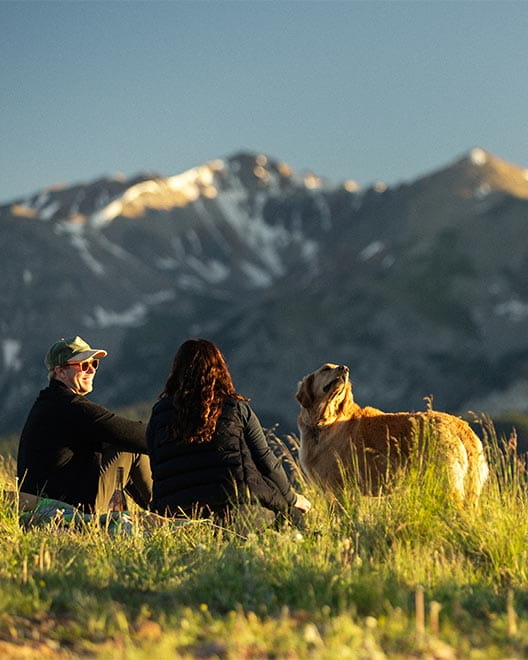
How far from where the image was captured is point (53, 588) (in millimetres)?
5688

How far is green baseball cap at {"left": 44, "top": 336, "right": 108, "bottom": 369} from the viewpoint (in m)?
8.16

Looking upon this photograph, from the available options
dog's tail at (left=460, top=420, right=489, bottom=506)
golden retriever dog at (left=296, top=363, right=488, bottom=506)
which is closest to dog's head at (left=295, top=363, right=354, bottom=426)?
golden retriever dog at (left=296, top=363, right=488, bottom=506)

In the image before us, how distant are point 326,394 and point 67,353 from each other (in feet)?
8.03

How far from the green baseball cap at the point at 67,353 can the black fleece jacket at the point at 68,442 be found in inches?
7.0

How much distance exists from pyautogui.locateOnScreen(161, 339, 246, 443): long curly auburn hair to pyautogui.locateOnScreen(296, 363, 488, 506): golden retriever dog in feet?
5.56

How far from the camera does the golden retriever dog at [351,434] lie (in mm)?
8594

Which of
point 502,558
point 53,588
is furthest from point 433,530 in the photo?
point 53,588

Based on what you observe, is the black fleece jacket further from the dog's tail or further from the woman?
the dog's tail

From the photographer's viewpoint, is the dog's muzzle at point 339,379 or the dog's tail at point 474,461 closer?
the dog's tail at point 474,461

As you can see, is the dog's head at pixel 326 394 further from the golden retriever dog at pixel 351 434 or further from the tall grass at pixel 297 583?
the tall grass at pixel 297 583

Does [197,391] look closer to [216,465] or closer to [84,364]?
[216,465]

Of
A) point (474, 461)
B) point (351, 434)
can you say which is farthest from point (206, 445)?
point (474, 461)

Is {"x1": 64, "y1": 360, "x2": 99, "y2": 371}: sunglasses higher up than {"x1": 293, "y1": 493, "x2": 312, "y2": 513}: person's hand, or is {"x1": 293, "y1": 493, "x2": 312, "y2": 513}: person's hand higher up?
{"x1": 64, "y1": 360, "x2": 99, "y2": 371}: sunglasses

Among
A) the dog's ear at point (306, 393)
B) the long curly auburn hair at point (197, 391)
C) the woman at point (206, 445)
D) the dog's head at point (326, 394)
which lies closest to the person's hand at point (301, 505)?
the woman at point (206, 445)
